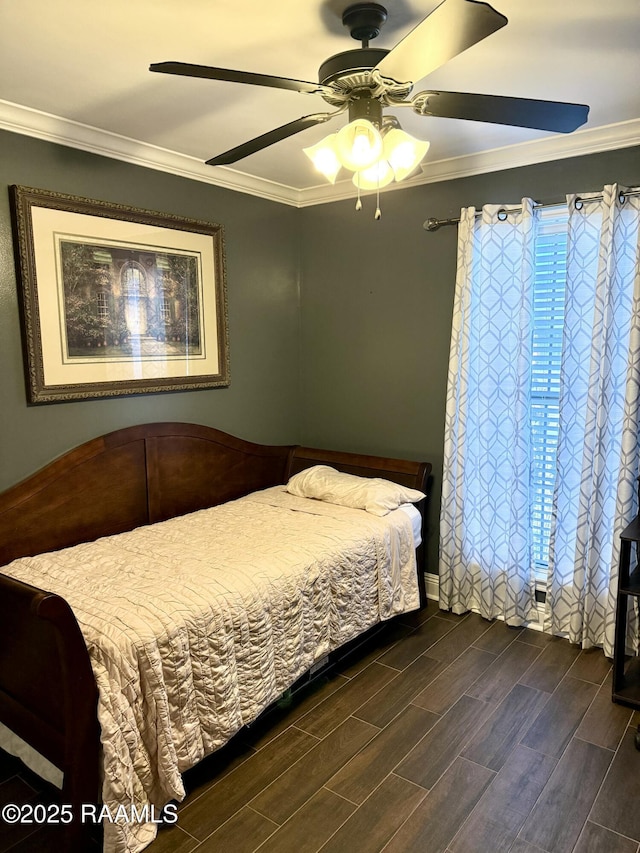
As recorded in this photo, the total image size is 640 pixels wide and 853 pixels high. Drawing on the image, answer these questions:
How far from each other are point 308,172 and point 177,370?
1.38 meters

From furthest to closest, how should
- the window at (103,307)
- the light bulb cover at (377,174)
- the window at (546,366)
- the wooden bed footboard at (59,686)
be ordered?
1. the window at (546,366)
2. the window at (103,307)
3. the light bulb cover at (377,174)
4. the wooden bed footboard at (59,686)

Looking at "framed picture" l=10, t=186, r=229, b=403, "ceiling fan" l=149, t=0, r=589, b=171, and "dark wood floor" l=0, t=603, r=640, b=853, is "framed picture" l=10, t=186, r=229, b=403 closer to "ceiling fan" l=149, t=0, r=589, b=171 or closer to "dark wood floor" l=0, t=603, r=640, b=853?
"ceiling fan" l=149, t=0, r=589, b=171

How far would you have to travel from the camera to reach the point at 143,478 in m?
2.94

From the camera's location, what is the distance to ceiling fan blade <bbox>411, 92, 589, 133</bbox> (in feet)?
5.34

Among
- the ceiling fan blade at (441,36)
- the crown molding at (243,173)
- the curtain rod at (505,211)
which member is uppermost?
the crown molding at (243,173)

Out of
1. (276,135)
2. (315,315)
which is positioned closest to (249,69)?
(276,135)

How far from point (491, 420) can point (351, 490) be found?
847mm

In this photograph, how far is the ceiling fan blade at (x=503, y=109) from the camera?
163cm

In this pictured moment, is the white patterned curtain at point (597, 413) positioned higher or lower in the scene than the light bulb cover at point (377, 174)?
lower

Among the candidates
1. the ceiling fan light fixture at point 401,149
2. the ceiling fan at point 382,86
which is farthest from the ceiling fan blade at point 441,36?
the ceiling fan light fixture at point 401,149

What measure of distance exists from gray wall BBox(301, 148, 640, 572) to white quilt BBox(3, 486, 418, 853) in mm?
753

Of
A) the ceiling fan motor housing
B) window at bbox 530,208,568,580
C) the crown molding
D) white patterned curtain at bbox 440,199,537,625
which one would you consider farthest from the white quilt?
the crown molding

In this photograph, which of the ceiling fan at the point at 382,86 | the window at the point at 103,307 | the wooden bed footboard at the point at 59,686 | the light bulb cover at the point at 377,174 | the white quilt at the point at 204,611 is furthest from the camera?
the window at the point at 103,307

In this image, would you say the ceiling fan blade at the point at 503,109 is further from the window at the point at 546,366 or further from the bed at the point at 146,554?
the bed at the point at 146,554
